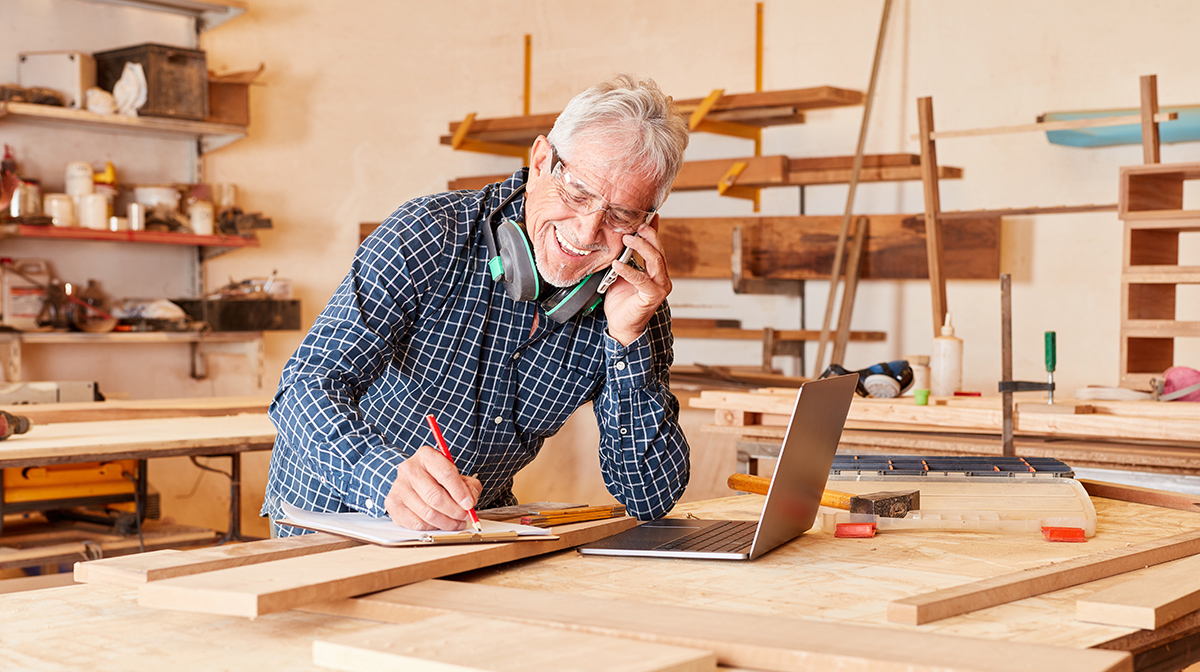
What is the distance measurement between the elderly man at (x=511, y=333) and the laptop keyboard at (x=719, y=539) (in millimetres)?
214

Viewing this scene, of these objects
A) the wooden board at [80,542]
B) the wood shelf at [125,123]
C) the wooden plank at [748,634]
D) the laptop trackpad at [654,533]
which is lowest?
the wooden board at [80,542]

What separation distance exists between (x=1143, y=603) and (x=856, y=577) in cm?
31

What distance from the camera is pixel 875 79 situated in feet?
15.2

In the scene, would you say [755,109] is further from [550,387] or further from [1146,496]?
[550,387]

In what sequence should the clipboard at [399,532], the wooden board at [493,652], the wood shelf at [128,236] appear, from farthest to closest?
the wood shelf at [128,236] < the clipboard at [399,532] < the wooden board at [493,652]

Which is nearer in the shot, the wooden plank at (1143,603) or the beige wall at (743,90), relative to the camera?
the wooden plank at (1143,603)

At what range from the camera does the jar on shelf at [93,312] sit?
14.4 ft

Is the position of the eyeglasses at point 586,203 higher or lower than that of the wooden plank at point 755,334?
higher

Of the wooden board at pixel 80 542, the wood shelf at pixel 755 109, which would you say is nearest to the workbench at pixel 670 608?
the wooden board at pixel 80 542

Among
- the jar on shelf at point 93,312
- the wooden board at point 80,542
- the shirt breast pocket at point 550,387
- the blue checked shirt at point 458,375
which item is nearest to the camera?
the blue checked shirt at point 458,375

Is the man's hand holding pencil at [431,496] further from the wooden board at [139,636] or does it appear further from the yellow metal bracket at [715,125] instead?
the yellow metal bracket at [715,125]

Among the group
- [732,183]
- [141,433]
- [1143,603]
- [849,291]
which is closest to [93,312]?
[141,433]

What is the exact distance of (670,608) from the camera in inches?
42.1

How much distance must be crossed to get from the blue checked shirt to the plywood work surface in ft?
1.14
